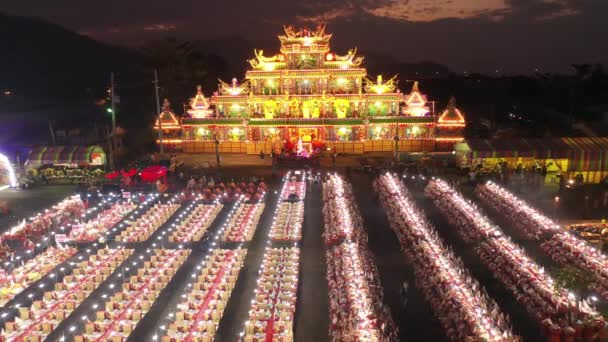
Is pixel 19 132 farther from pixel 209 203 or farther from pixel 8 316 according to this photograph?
pixel 8 316

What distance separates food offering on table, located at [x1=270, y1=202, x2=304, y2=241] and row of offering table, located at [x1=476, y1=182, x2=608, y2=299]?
1007 cm

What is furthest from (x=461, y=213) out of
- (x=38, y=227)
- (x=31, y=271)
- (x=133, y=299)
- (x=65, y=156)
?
(x=65, y=156)

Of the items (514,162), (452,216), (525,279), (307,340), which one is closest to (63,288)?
(307,340)

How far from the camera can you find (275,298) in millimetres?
16094

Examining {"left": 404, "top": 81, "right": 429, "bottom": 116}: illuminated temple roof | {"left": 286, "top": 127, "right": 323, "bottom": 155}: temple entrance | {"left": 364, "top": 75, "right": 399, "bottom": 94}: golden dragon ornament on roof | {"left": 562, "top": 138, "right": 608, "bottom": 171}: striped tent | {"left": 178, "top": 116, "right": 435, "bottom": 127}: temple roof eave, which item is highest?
{"left": 364, "top": 75, "right": 399, "bottom": 94}: golden dragon ornament on roof

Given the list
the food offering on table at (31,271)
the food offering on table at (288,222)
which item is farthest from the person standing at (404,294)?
the food offering on table at (31,271)

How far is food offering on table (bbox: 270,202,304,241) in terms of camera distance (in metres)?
22.6

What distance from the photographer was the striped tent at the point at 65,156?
37469 millimetres

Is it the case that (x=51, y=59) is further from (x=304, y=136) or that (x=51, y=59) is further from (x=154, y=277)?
(x=154, y=277)

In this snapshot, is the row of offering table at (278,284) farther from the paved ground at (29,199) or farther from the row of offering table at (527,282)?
the paved ground at (29,199)

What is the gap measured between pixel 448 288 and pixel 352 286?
2931 mm

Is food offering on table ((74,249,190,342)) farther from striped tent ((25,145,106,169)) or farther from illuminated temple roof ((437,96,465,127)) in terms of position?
illuminated temple roof ((437,96,465,127))

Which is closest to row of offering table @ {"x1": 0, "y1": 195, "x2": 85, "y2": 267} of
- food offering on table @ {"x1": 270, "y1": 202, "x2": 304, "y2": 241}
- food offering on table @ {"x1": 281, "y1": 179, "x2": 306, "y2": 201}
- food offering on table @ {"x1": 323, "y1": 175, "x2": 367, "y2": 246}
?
food offering on table @ {"x1": 270, "y1": 202, "x2": 304, "y2": 241}

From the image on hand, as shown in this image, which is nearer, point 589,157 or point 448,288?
point 448,288
